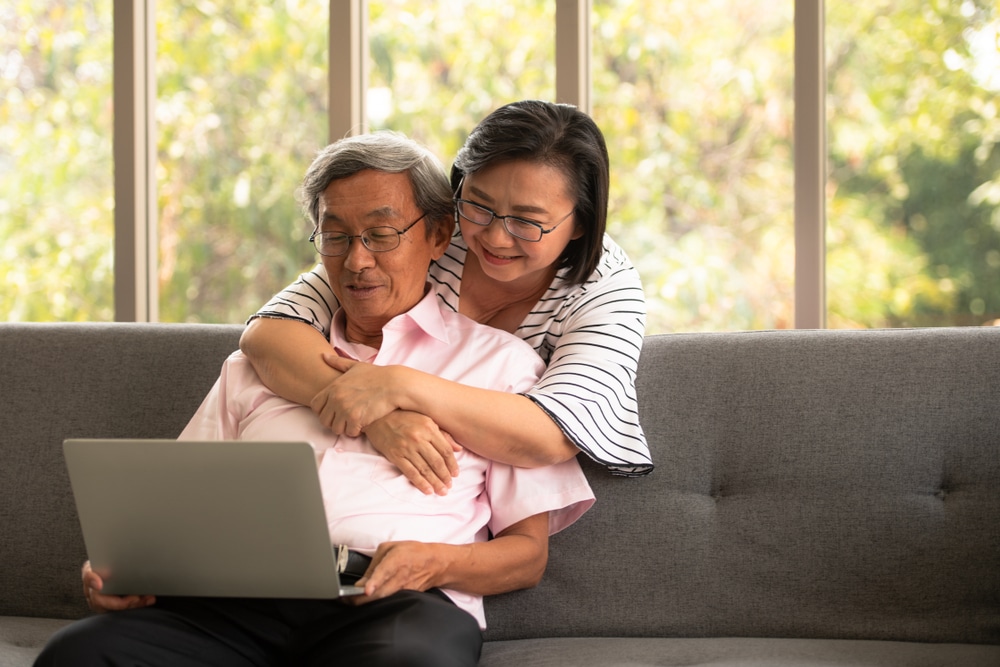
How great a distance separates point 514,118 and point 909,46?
1344mm

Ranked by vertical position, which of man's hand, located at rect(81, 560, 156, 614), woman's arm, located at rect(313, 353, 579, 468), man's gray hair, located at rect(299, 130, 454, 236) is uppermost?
man's gray hair, located at rect(299, 130, 454, 236)

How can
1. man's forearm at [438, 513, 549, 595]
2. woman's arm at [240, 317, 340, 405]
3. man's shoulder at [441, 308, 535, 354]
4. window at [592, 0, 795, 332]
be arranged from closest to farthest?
1. man's forearm at [438, 513, 549, 595]
2. woman's arm at [240, 317, 340, 405]
3. man's shoulder at [441, 308, 535, 354]
4. window at [592, 0, 795, 332]

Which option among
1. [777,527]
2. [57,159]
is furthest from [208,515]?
[57,159]

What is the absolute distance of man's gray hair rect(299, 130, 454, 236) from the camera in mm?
1749

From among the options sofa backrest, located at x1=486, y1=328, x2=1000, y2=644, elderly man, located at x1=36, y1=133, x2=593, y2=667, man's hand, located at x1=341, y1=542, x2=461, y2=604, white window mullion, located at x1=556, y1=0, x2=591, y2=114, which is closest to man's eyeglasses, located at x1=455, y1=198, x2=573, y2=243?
elderly man, located at x1=36, y1=133, x2=593, y2=667

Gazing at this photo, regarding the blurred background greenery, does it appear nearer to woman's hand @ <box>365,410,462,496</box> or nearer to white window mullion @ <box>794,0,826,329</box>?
white window mullion @ <box>794,0,826,329</box>

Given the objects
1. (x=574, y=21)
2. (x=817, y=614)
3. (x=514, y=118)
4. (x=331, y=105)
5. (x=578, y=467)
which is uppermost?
(x=574, y=21)

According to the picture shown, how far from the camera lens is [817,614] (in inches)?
69.5

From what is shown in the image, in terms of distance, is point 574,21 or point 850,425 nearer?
point 850,425

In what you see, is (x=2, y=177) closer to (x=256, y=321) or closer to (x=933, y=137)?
(x=256, y=321)

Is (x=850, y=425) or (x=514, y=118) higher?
(x=514, y=118)

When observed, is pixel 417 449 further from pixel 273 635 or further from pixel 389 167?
pixel 389 167

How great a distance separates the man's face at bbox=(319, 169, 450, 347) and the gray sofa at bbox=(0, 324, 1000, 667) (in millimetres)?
489

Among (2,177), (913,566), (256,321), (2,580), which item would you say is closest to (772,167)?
(913,566)
